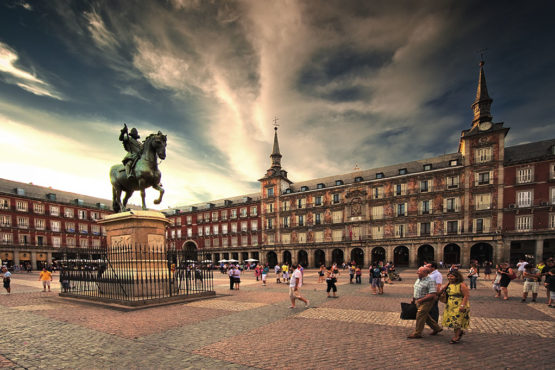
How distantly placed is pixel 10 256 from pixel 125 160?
150ft

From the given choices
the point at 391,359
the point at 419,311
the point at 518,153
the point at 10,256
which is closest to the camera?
the point at 391,359

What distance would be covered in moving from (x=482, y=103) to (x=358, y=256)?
26372mm

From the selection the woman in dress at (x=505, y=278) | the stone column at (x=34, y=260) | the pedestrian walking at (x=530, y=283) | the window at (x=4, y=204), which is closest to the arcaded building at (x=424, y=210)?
the woman in dress at (x=505, y=278)

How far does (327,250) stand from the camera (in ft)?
130

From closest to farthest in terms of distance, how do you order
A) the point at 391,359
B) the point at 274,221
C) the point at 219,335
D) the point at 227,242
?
the point at 391,359
the point at 219,335
the point at 274,221
the point at 227,242

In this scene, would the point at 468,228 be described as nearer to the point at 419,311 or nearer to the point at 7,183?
the point at 419,311

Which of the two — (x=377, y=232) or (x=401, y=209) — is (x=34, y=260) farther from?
(x=401, y=209)

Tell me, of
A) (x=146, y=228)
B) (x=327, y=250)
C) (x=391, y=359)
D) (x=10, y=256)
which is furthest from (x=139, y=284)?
(x=10, y=256)

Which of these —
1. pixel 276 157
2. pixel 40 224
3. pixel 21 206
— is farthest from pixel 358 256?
pixel 21 206

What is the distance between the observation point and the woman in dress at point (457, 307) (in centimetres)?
506

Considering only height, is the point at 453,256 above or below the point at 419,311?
below

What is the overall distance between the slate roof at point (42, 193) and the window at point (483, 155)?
214 feet

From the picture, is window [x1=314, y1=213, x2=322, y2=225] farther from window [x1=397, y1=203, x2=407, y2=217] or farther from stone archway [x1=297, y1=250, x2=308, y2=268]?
window [x1=397, y1=203, x2=407, y2=217]

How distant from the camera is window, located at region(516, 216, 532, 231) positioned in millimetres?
28281
